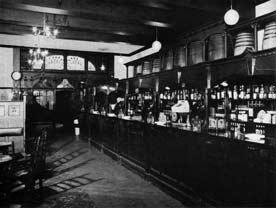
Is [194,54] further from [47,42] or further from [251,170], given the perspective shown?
[47,42]

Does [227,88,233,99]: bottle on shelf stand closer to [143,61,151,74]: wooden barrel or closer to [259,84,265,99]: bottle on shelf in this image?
[259,84,265,99]: bottle on shelf

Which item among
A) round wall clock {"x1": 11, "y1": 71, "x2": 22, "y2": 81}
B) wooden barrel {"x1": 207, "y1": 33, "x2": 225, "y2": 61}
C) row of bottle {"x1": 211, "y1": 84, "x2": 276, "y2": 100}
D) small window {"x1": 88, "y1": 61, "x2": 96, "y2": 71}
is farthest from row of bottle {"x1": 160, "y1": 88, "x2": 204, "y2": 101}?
round wall clock {"x1": 11, "y1": 71, "x2": 22, "y2": 81}

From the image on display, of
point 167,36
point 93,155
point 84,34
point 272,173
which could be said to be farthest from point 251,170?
point 84,34

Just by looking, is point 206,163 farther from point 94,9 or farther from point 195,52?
point 94,9

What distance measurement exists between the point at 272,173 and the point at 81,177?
383 cm

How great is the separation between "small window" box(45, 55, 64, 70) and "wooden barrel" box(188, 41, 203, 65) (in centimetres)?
778

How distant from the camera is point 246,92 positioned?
6355mm

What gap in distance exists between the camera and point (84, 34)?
9.19m

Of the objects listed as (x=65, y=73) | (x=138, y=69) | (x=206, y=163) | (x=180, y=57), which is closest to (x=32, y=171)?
(x=206, y=163)

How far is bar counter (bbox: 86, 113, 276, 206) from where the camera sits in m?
3.19

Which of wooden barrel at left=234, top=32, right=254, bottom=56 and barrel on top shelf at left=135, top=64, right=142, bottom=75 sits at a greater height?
barrel on top shelf at left=135, top=64, right=142, bottom=75

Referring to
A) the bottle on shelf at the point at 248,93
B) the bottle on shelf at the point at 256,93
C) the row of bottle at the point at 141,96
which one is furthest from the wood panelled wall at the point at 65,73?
the bottle on shelf at the point at 256,93

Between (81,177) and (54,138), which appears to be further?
(54,138)

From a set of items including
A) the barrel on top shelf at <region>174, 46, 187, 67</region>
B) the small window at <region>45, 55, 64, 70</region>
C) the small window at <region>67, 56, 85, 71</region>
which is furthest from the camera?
the small window at <region>67, 56, 85, 71</region>
